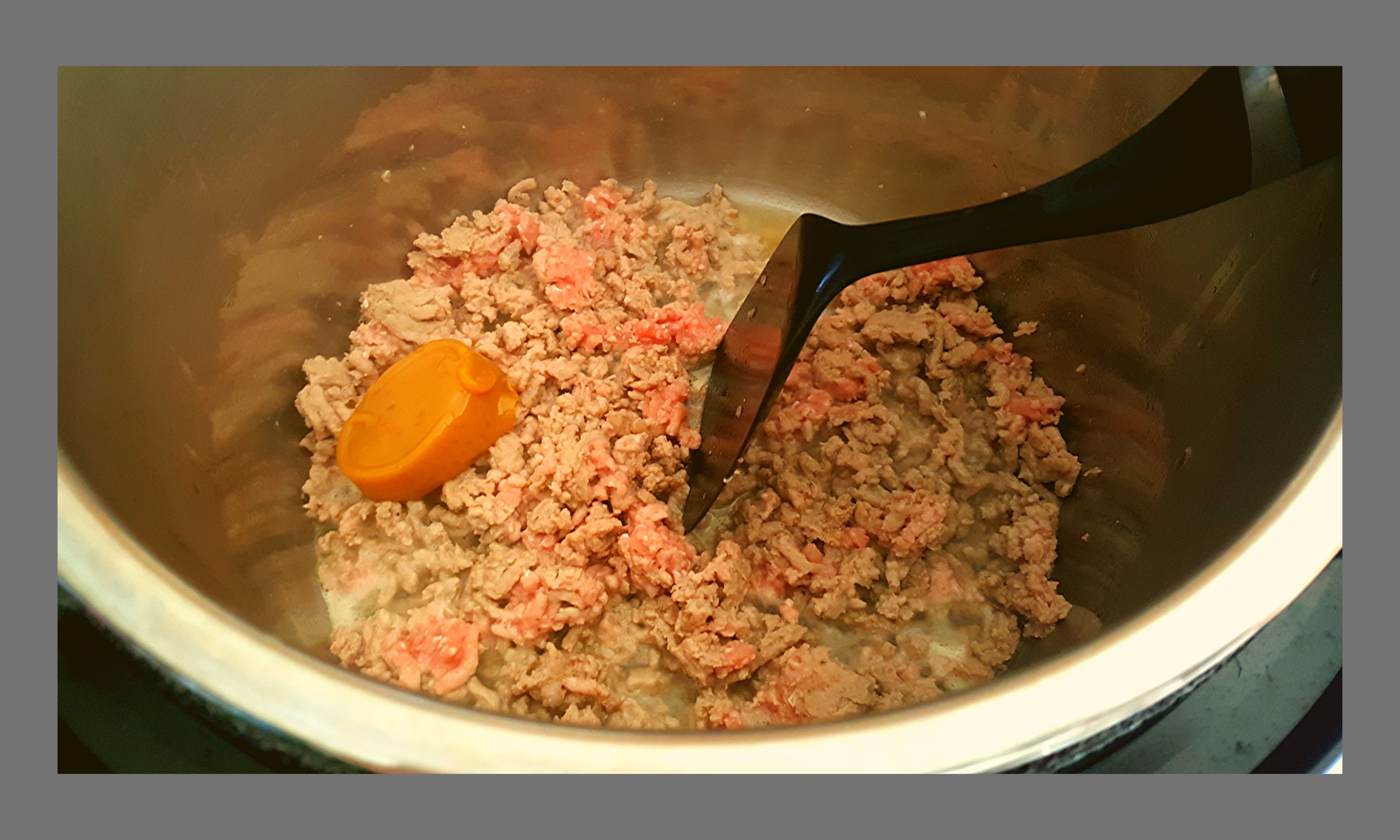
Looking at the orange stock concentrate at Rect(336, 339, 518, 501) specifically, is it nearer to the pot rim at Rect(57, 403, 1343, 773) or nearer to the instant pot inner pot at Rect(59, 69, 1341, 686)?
the instant pot inner pot at Rect(59, 69, 1341, 686)

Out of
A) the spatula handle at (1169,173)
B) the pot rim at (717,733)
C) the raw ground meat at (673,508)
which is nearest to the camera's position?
the pot rim at (717,733)

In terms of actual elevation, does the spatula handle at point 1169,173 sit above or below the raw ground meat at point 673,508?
above

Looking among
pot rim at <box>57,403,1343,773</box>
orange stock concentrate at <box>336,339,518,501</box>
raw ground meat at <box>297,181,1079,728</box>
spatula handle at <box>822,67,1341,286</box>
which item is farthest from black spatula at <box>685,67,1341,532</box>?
pot rim at <box>57,403,1343,773</box>

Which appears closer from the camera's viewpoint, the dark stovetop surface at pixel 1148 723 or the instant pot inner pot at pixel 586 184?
the dark stovetop surface at pixel 1148 723

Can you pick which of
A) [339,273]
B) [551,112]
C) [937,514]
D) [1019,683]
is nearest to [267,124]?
[339,273]

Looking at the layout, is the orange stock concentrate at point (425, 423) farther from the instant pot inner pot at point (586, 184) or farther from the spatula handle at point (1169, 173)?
the spatula handle at point (1169, 173)

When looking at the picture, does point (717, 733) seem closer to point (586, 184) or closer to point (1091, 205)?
point (1091, 205)

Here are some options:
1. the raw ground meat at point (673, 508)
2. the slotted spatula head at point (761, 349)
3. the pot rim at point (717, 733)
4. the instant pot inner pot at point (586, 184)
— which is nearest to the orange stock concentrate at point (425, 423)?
the raw ground meat at point (673, 508)
